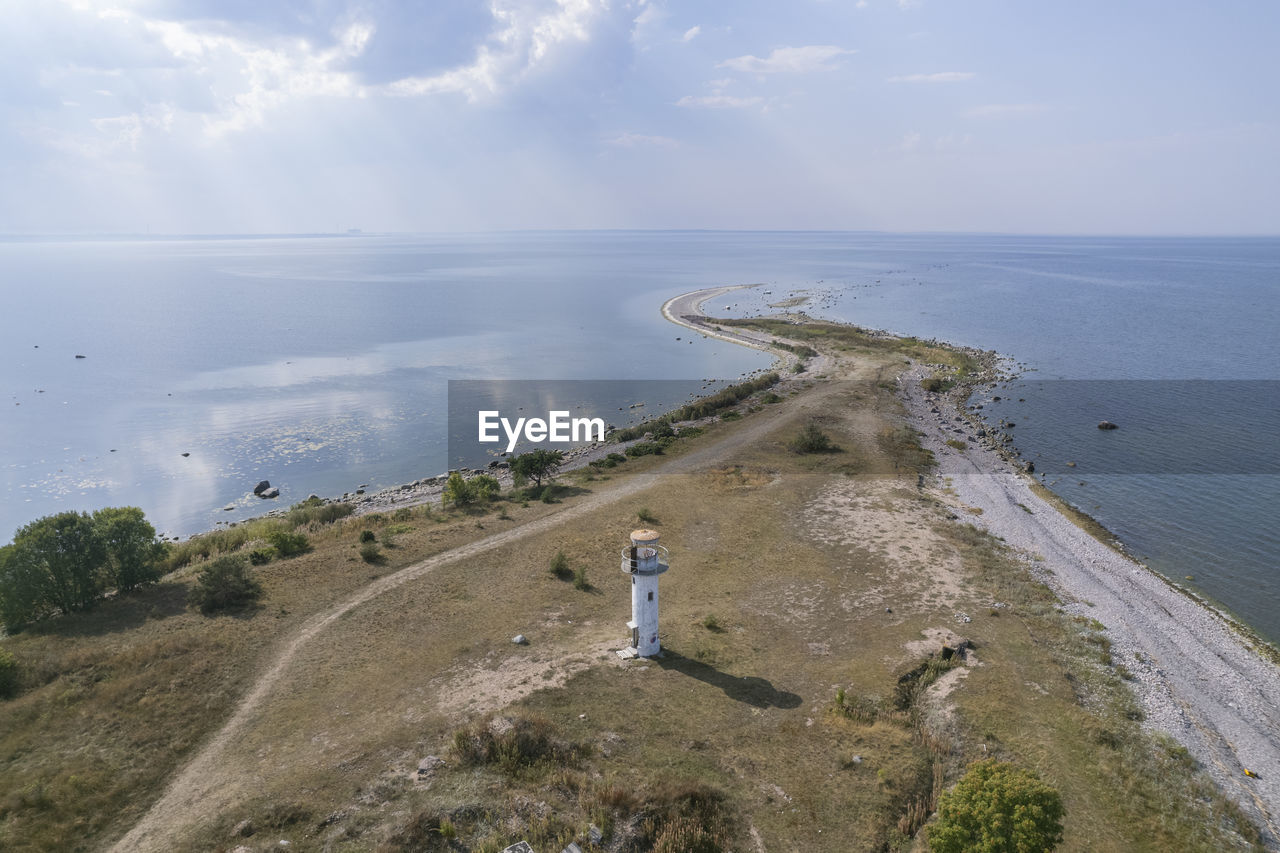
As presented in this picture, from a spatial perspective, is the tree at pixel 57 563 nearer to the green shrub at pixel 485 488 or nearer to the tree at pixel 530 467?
the green shrub at pixel 485 488

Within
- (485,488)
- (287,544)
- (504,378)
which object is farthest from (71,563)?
(504,378)

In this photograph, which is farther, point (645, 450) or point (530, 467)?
point (645, 450)

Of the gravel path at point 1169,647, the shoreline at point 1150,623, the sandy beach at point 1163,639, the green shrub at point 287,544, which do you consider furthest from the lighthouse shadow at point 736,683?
the green shrub at point 287,544

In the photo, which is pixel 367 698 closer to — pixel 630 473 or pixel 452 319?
pixel 630 473

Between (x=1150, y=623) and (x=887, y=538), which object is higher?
(x=887, y=538)

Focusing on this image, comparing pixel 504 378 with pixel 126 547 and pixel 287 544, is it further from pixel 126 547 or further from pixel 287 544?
pixel 126 547

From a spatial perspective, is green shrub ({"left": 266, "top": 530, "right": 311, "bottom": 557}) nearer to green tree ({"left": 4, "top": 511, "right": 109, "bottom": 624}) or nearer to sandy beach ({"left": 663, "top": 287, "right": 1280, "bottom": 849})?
green tree ({"left": 4, "top": 511, "right": 109, "bottom": 624})

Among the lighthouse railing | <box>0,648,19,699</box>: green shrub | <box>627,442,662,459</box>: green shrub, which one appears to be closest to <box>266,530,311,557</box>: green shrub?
<box>0,648,19,699</box>: green shrub
